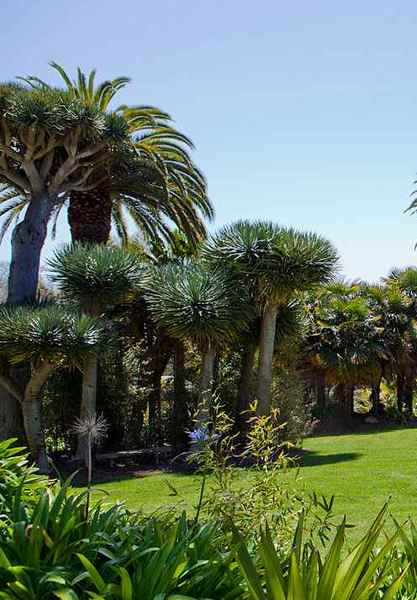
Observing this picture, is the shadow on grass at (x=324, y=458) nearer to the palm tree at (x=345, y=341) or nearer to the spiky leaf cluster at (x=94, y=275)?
the spiky leaf cluster at (x=94, y=275)

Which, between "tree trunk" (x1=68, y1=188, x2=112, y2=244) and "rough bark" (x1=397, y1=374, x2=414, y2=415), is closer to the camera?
"tree trunk" (x1=68, y1=188, x2=112, y2=244)

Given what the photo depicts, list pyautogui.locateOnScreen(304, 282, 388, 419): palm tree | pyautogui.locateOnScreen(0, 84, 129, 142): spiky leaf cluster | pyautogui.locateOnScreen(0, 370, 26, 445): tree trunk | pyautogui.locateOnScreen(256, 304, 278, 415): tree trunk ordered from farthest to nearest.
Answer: pyautogui.locateOnScreen(304, 282, 388, 419): palm tree, pyautogui.locateOnScreen(256, 304, 278, 415): tree trunk, pyautogui.locateOnScreen(0, 370, 26, 445): tree trunk, pyautogui.locateOnScreen(0, 84, 129, 142): spiky leaf cluster

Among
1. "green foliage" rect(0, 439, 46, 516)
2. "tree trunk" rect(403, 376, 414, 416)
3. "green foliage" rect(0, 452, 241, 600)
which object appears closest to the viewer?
"green foliage" rect(0, 452, 241, 600)

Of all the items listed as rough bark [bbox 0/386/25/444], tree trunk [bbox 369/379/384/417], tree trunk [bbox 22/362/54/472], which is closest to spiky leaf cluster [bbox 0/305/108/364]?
tree trunk [bbox 22/362/54/472]

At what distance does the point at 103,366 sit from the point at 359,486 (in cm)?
799

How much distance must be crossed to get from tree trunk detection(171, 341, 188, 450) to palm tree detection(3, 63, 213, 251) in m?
3.61

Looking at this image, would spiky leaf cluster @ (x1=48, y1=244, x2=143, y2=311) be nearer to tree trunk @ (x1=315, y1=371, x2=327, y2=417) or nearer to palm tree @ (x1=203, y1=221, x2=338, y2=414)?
palm tree @ (x1=203, y1=221, x2=338, y2=414)

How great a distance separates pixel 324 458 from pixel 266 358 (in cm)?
277

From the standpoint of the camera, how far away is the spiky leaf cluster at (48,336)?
1265 centimetres

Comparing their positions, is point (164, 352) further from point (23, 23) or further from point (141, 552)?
point (141, 552)

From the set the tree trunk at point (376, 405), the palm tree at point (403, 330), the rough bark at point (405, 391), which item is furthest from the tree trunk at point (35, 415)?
the rough bark at point (405, 391)

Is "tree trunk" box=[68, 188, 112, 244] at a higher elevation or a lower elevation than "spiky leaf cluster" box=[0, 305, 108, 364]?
higher

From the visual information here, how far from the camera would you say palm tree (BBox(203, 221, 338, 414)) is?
50.0ft

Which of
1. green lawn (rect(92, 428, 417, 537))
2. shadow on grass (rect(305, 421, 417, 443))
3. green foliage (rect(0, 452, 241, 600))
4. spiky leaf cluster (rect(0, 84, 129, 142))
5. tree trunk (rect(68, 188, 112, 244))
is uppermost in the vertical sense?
spiky leaf cluster (rect(0, 84, 129, 142))
